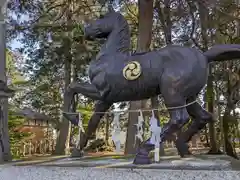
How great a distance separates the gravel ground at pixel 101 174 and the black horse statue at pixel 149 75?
14.3 inches

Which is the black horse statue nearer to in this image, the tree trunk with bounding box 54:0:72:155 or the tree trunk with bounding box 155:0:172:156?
the tree trunk with bounding box 155:0:172:156

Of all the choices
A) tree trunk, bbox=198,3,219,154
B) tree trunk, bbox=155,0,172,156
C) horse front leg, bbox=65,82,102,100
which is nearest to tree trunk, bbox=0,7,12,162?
horse front leg, bbox=65,82,102,100

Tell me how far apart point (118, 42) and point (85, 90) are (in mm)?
623

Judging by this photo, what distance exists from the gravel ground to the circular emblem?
961mm

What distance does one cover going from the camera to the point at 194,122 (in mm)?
3713

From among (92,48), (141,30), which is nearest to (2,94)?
(141,30)

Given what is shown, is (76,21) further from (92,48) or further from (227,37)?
(227,37)

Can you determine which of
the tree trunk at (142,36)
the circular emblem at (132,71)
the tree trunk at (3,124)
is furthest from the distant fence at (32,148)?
the circular emblem at (132,71)

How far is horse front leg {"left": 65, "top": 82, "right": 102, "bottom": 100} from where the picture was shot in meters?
3.55

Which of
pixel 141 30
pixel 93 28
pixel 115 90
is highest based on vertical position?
pixel 141 30

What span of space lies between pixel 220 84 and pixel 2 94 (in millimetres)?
8971

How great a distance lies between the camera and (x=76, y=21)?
35.3 ft

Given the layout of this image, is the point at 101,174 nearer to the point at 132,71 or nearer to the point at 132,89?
the point at 132,89

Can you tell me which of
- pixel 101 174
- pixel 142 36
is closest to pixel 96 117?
pixel 101 174
